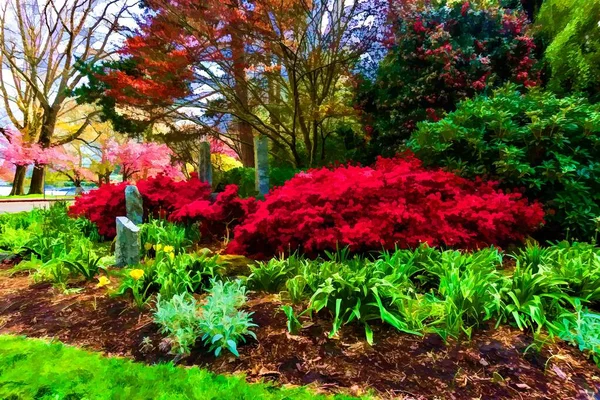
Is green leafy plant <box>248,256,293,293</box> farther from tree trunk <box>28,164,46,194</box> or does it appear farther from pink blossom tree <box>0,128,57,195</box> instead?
tree trunk <box>28,164,46,194</box>

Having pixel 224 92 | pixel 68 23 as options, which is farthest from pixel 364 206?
pixel 68 23

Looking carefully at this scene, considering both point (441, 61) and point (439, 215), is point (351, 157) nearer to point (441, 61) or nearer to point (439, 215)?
point (441, 61)

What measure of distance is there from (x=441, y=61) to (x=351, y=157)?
2.73 metres

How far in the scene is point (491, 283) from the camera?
8.61ft

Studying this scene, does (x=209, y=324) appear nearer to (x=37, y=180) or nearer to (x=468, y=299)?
(x=468, y=299)

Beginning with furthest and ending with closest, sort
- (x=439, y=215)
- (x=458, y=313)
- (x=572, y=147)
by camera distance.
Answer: (x=572, y=147)
(x=439, y=215)
(x=458, y=313)

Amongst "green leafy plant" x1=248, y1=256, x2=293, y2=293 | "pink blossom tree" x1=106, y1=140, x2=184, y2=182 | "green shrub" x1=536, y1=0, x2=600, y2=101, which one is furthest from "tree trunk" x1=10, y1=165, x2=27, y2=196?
"green shrub" x1=536, y1=0, x2=600, y2=101

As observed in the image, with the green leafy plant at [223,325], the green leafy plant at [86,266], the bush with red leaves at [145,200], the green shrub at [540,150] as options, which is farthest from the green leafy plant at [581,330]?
the bush with red leaves at [145,200]

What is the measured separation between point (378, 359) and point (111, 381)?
1381 millimetres

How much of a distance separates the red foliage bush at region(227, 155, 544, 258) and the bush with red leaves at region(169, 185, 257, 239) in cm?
90

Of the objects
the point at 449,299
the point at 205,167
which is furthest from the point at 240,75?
the point at 449,299

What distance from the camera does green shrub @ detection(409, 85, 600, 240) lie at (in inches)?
169

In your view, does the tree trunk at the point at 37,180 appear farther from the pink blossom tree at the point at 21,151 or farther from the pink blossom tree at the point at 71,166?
the pink blossom tree at the point at 21,151

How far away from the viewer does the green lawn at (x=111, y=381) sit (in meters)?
1.83
